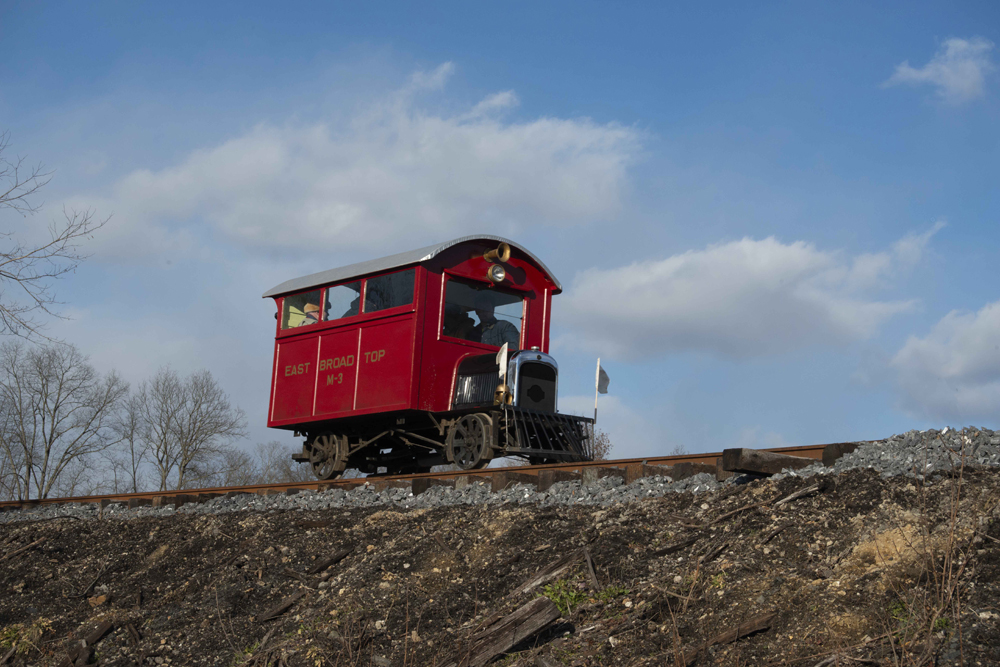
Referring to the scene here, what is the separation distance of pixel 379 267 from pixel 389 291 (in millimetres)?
389

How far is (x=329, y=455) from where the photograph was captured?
42.6 feet

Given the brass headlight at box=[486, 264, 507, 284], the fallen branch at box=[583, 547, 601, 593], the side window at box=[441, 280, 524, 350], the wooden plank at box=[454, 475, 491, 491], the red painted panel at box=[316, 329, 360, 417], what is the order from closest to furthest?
the fallen branch at box=[583, 547, 601, 593] → the wooden plank at box=[454, 475, 491, 491] → the side window at box=[441, 280, 524, 350] → the brass headlight at box=[486, 264, 507, 284] → the red painted panel at box=[316, 329, 360, 417]

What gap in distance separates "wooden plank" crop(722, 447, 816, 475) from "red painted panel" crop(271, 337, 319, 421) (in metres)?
8.25

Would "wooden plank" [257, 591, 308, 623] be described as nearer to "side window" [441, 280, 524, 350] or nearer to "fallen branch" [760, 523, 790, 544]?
"fallen branch" [760, 523, 790, 544]

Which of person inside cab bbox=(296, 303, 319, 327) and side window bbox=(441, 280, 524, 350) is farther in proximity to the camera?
person inside cab bbox=(296, 303, 319, 327)

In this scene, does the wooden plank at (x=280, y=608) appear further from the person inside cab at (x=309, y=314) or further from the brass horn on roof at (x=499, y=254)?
the person inside cab at (x=309, y=314)

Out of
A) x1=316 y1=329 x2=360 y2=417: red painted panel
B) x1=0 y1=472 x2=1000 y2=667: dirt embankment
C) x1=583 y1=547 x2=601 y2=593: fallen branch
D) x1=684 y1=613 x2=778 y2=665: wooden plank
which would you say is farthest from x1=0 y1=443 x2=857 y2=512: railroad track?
→ x1=316 y1=329 x2=360 y2=417: red painted panel

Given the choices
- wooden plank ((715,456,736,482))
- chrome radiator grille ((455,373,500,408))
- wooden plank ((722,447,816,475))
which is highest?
chrome radiator grille ((455,373,500,408))

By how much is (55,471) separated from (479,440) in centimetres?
3108

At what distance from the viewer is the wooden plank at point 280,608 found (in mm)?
5641

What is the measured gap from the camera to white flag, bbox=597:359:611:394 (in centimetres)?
1145

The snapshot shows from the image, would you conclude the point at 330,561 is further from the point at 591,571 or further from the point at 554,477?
the point at 591,571

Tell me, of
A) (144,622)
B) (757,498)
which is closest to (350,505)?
(144,622)

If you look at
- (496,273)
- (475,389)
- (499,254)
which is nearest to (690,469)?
(475,389)
